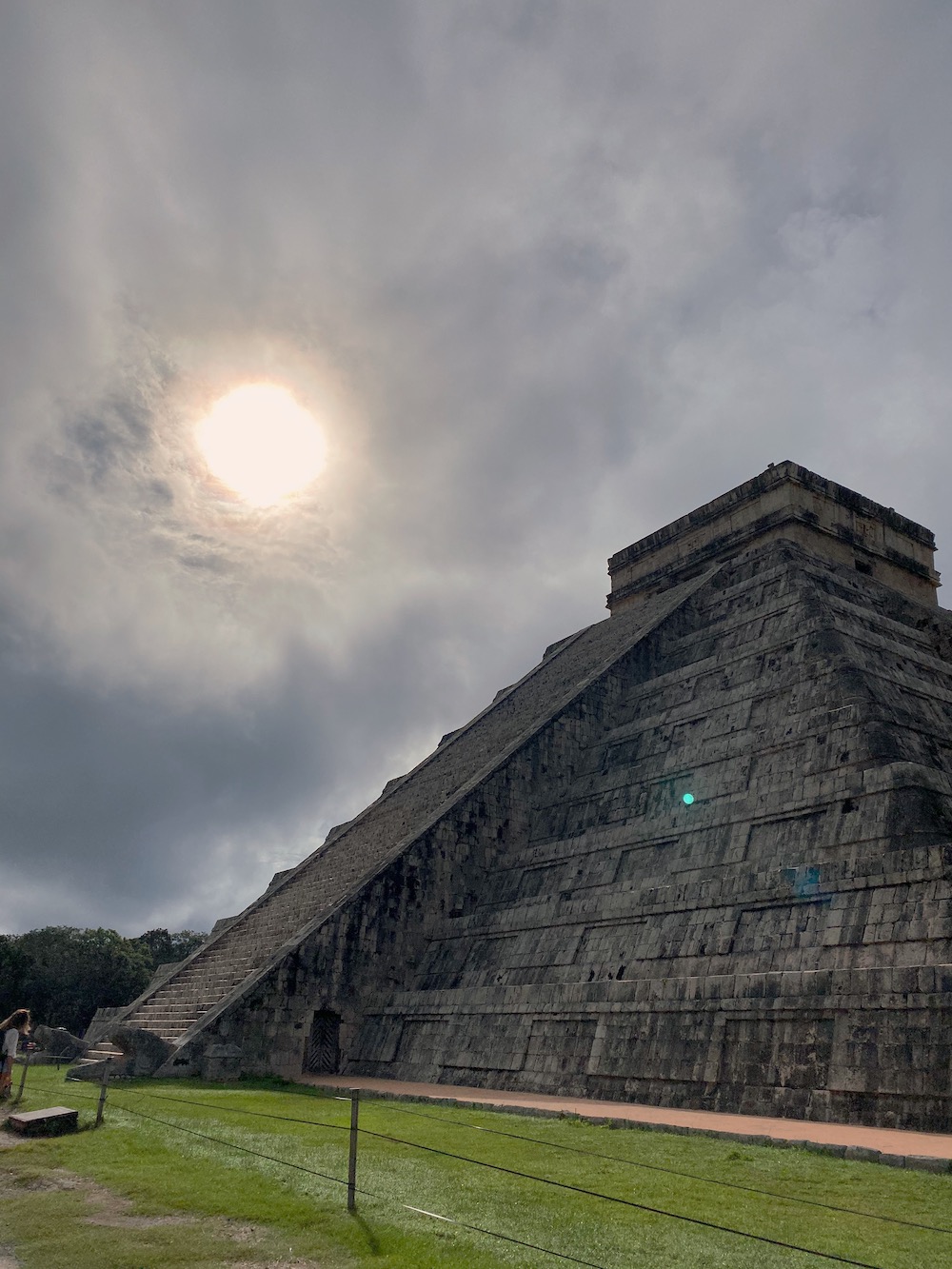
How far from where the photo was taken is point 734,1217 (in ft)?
18.3

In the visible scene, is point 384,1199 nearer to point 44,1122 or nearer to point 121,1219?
point 121,1219

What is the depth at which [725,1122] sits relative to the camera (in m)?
9.24

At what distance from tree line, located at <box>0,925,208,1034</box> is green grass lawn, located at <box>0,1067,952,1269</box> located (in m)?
34.2

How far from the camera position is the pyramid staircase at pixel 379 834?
17.8 meters

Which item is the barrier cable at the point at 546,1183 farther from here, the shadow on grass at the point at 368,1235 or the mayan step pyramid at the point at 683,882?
the mayan step pyramid at the point at 683,882

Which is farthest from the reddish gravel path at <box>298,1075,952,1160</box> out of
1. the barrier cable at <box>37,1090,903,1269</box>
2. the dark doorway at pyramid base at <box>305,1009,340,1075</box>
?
the dark doorway at pyramid base at <box>305,1009,340,1075</box>

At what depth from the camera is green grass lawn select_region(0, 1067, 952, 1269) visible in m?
5.07

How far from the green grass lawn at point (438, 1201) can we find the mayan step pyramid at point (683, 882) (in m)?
2.38

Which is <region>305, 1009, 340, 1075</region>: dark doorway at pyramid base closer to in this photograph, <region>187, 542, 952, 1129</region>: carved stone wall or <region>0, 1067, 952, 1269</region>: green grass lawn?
<region>187, 542, 952, 1129</region>: carved stone wall

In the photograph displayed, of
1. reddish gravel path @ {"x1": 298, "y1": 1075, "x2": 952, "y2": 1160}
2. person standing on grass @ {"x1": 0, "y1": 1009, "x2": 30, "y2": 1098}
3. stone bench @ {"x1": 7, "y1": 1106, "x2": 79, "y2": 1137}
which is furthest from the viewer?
person standing on grass @ {"x1": 0, "y1": 1009, "x2": 30, "y2": 1098}

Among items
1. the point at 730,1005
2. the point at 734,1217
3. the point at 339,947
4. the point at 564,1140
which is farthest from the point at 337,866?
the point at 734,1217

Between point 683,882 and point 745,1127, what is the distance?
4.81 metres

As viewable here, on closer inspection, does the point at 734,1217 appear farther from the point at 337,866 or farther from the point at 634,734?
the point at 337,866

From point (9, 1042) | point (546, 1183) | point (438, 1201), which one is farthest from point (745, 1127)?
point (9, 1042)
